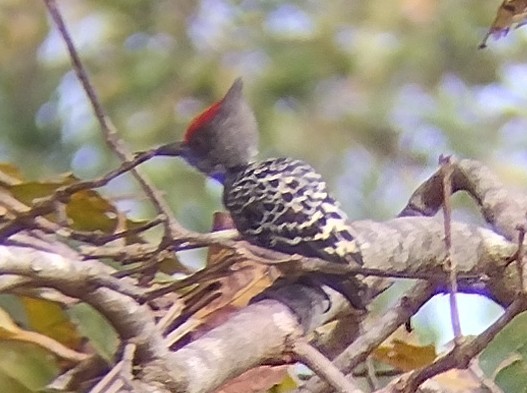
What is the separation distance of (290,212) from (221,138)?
91 millimetres

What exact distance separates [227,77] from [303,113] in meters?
0.17

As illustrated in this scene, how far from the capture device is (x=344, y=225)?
1.78 ft

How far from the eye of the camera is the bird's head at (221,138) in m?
0.61

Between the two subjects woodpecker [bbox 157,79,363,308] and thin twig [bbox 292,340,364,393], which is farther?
woodpecker [bbox 157,79,363,308]

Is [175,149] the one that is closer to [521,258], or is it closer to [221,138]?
[221,138]

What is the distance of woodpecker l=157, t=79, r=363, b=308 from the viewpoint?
1.74 ft

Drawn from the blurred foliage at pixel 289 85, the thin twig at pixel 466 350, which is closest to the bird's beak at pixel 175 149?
the thin twig at pixel 466 350

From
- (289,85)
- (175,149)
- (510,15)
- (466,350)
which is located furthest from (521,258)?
(289,85)

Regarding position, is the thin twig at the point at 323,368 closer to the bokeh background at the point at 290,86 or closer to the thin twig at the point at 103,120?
the thin twig at the point at 103,120

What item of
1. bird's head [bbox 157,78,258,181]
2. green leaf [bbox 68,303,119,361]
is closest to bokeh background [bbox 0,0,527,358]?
bird's head [bbox 157,78,258,181]

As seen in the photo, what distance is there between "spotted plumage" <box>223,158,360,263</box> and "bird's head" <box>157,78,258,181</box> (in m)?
0.03

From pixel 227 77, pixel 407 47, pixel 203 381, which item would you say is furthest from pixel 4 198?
pixel 407 47

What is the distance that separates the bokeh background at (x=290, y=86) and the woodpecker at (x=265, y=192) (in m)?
0.72

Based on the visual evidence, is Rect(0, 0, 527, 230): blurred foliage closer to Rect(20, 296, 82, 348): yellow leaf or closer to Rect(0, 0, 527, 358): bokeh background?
Rect(0, 0, 527, 358): bokeh background
